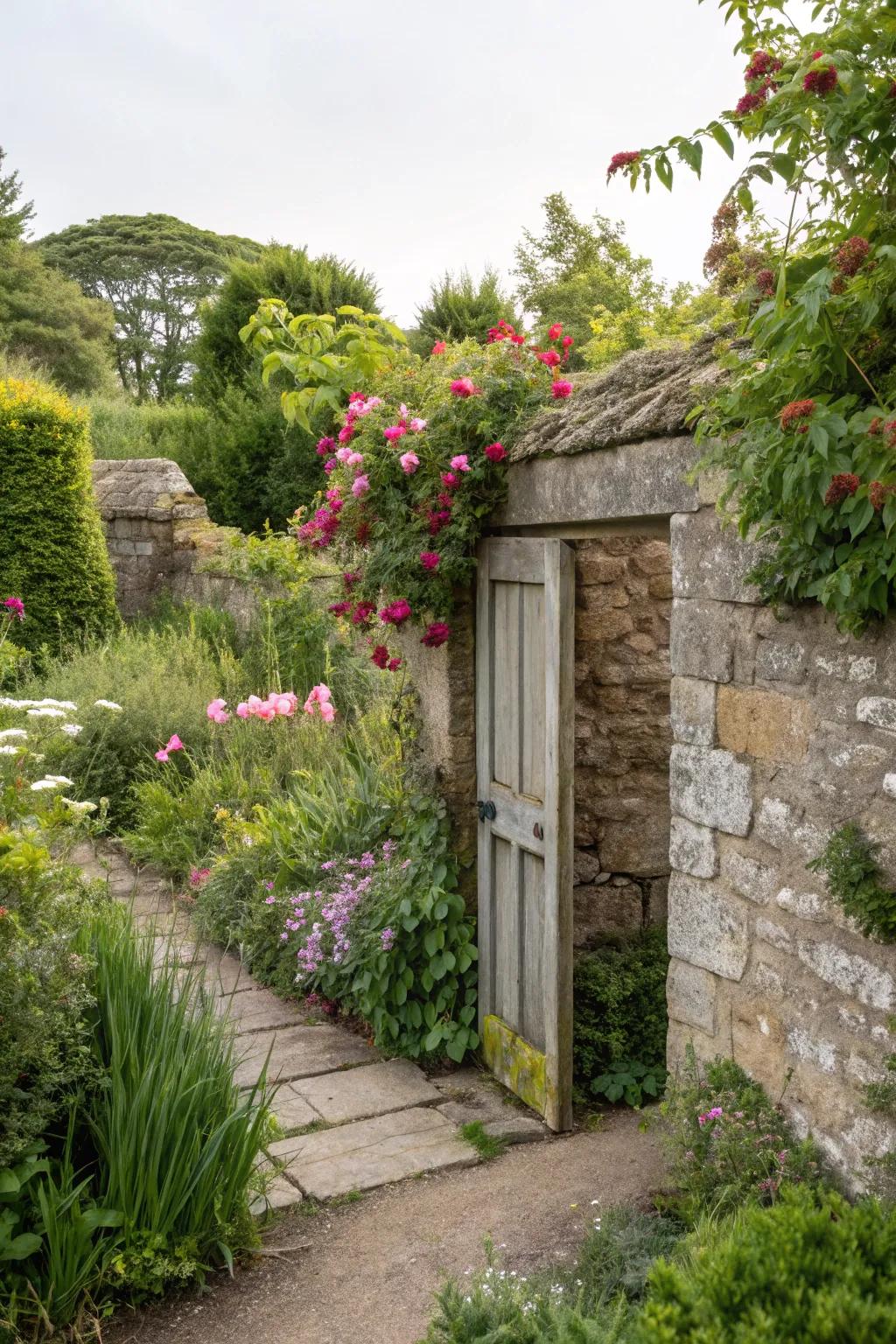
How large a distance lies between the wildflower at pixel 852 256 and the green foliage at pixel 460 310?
1356cm

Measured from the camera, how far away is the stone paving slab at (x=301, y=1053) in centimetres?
445

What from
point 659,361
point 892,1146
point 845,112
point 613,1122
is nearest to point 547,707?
point 659,361

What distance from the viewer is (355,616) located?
4.92m

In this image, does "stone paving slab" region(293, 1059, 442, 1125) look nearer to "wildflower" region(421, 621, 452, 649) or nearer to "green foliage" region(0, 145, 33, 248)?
"wildflower" region(421, 621, 452, 649)

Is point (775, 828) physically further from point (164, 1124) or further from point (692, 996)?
point (164, 1124)

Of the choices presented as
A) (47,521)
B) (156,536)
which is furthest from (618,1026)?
(156,536)

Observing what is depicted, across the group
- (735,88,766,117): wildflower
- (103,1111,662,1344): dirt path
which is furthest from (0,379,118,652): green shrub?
(735,88,766,117): wildflower

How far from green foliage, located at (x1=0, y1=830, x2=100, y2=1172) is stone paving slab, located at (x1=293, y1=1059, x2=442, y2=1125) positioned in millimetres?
1228

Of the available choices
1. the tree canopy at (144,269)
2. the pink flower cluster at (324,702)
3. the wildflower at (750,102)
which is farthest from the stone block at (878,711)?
the tree canopy at (144,269)

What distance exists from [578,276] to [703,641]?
18169 mm

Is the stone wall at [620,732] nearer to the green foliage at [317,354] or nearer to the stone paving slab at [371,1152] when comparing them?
the stone paving slab at [371,1152]

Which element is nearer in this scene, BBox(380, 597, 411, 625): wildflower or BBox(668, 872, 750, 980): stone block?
Answer: BBox(668, 872, 750, 980): stone block

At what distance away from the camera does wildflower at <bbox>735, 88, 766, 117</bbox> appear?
2.53m

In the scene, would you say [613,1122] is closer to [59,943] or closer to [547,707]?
[547,707]
